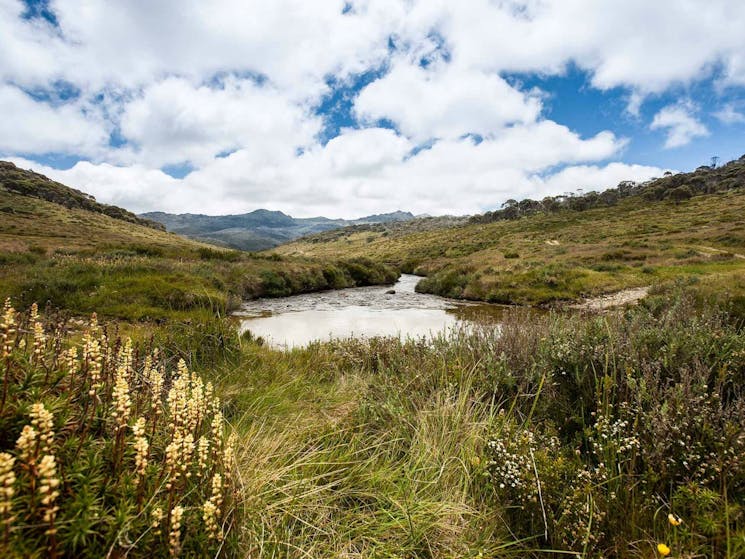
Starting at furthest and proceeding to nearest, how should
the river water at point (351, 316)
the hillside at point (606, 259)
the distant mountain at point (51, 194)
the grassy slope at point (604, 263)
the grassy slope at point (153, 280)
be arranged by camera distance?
the distant mountain at point (51, 194)
the hillside at point (606, 259)
the grassy slope at point (604, 263)
the river water at point (351, 316)
the grassy slope at point (153, 280)

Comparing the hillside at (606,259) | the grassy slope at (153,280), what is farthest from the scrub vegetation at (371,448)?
the hillside at (606,259)

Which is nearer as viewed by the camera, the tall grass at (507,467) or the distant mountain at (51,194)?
the tall grass at (507,467)

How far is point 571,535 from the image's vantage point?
7.91 feet

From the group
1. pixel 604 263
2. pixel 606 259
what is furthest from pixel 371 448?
pixel 606 259

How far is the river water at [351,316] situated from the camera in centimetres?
1297

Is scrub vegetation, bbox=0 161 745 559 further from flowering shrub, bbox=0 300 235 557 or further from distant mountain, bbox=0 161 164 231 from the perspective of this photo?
distant mountain, bbox=0 161 164 231

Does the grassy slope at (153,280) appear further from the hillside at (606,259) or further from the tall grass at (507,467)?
the hillside at (606,259)

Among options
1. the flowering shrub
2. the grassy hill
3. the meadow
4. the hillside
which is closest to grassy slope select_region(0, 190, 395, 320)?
the grassy hill

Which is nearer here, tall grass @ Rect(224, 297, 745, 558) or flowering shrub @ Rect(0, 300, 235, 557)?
flowering shrub @ Rect(0, 300, 235, 557)

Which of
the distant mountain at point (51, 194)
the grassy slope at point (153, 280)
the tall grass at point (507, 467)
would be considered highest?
the distant mountain at point (51, 194)

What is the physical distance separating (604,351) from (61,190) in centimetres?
13280

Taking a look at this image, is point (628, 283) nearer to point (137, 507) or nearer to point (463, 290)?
point (463, 290)

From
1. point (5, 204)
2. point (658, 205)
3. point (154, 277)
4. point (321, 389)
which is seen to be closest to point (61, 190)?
point (5, 204)

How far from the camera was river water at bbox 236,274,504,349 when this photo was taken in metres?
13.0
